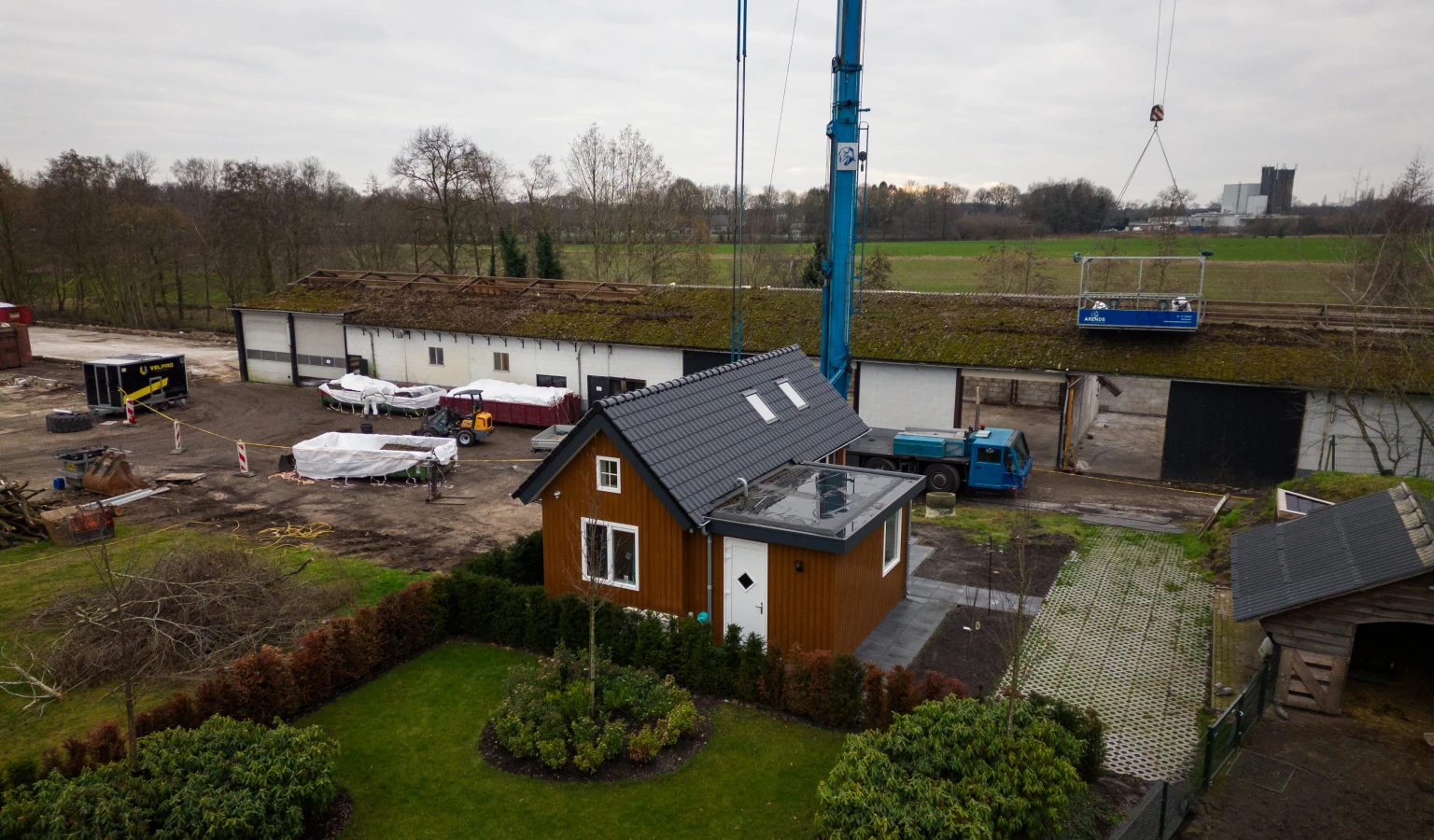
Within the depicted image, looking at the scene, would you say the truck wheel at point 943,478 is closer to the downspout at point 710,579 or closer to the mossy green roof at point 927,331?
the mossy green roof at point 927,331

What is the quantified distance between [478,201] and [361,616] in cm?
4641

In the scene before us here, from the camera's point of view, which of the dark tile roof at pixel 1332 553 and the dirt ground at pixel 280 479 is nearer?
the dark tile roof at pixel 1332 553

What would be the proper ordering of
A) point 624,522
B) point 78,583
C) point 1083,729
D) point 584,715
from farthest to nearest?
point 78,583
point 624,522
point 584,715
point 1083,729

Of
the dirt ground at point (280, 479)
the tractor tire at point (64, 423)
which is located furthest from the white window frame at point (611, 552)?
the tractor tire at point (64, 423)

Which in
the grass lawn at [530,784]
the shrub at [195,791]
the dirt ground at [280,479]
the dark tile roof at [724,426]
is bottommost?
the grass lawn at [530,784]

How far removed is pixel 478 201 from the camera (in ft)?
184

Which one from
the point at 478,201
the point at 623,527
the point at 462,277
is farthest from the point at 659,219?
the point at 623,527

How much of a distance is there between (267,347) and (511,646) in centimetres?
3189

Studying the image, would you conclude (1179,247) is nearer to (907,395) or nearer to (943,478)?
(907,395)

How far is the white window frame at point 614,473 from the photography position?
14500 mm

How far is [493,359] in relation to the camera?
36531mm

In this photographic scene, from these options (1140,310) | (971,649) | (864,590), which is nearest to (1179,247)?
(1140,310)

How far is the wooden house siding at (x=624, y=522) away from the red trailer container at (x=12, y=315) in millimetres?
42876

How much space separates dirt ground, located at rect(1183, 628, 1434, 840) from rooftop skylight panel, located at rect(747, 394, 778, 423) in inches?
375
